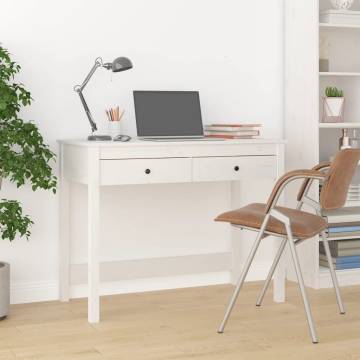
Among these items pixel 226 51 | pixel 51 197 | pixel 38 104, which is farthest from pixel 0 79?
pixel 226 51

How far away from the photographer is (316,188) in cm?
462

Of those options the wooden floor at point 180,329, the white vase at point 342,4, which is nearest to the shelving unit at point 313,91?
the white vase at point 342,4

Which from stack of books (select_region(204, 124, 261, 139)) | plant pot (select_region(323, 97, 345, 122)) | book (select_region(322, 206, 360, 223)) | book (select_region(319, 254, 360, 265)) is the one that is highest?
plant pot (select_region(323, 97, 345, 122))

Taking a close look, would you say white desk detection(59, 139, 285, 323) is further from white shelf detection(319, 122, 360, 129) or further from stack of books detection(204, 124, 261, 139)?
white shelf detection(319, 122, 360, 129)

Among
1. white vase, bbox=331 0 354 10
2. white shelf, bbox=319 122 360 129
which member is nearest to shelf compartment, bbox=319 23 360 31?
white vase, bbox=331 0 354 10

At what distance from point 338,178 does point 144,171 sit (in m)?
0.94

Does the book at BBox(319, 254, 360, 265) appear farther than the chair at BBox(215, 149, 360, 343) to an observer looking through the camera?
Yes

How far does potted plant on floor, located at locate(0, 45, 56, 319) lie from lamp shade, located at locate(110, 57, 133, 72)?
1.50 ft

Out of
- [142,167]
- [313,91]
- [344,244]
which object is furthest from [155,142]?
[344,244]

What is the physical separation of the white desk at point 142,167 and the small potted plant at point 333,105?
64cm

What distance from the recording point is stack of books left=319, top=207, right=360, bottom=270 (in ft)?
15.4

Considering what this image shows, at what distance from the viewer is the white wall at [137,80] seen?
4297 millimetres

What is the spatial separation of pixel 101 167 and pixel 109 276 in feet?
2.77

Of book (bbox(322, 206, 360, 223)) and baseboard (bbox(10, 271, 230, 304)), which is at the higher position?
book (bbox(322, 206, 360, 223))
